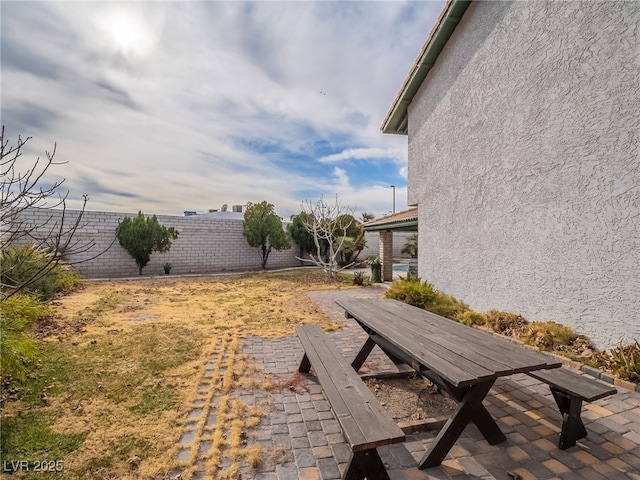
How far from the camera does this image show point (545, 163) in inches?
204

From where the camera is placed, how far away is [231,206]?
31.2m

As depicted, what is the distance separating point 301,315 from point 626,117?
21.6 ft

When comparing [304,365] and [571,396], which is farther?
[304,365]

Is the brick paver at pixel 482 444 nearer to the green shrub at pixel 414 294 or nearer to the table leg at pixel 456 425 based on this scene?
the table leg at pixel 456 425

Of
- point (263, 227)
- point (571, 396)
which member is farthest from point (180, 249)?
point (571, 396)

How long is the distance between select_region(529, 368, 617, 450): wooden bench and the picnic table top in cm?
21

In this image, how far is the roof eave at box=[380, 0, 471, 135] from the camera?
725 cm

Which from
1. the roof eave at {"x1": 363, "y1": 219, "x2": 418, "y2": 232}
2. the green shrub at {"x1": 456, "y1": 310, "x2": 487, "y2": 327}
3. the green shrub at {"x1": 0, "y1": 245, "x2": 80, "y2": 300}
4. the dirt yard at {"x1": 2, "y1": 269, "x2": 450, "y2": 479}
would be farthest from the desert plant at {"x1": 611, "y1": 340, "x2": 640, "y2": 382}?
the green shrub at {"x1": 0, "y1": 245, "x2": 80, "y2": 300}

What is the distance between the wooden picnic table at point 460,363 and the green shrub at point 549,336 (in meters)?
2.30

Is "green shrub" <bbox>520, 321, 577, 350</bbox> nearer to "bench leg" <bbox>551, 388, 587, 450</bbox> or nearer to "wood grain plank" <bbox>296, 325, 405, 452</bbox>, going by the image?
"bench leg" <bbox>551, 388, 587, 450</bbox>

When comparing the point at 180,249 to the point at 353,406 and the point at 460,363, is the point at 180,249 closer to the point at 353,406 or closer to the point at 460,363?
the point at 353,406

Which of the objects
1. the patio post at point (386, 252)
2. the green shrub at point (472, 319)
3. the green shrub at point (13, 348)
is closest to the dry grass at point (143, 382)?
the green shrub at point (13, 348)

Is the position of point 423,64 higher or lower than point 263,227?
higher

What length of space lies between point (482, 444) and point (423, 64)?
906 cm
